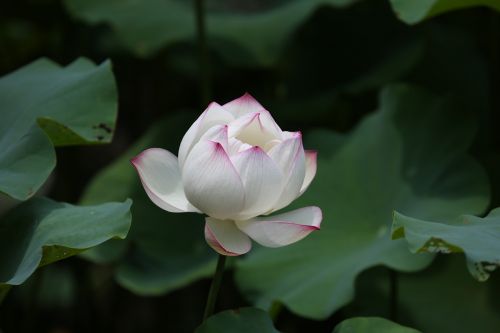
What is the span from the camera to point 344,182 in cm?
164

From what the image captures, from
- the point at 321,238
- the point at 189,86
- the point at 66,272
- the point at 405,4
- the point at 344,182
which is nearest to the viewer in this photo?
the point at 405,4

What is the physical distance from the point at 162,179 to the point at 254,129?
0.12 meters

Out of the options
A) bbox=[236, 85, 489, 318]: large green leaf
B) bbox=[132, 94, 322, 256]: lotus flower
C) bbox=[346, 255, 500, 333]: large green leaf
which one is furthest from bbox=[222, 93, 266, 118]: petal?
bbox=[346, 255, 500, 333]: large green leaf

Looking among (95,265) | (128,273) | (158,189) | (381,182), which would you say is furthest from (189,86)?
(158,189)

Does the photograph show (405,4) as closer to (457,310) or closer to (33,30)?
(457,310)

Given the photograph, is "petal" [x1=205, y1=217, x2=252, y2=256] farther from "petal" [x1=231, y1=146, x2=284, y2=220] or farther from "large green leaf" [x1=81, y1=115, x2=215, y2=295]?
"large green leaf" [x1=81, y1=115, x2=215, y2=295]

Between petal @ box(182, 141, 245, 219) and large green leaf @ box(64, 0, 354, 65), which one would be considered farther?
large green leaf @ box(64, 0, 354, 65)

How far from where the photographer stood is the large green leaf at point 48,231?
96 cm

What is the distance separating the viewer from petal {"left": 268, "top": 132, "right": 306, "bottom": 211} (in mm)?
862

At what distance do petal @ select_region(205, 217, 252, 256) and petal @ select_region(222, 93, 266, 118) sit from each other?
14cm

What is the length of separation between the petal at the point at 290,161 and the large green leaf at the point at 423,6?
0.59 metres

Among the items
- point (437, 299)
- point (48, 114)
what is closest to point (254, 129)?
point (48, 114)

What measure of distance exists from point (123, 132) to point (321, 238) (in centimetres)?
151

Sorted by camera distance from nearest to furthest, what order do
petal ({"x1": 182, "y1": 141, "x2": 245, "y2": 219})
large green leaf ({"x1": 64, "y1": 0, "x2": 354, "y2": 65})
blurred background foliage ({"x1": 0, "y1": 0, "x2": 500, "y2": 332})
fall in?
petal ({"x1": 182, "y1": 141, "x2": 245, "y2": 219}), blurred background foliage ({"x1": 0, "y1": 0, "x2": 500, "y2": 332}), large green leaf ({"x1": 64, "y1": 0, "x2": 354, "y2": 65})
